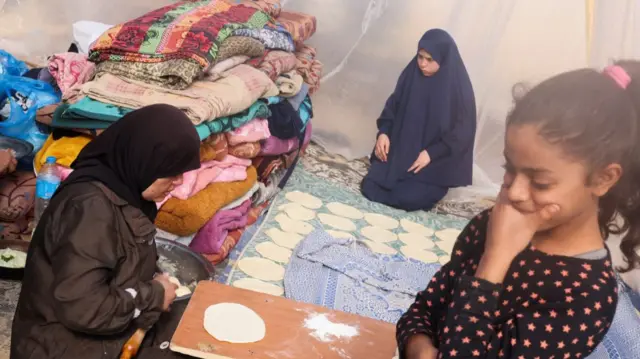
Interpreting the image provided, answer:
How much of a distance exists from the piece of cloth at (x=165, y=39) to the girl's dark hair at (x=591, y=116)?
1.57 metres

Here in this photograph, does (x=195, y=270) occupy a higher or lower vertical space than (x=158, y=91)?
A: lower

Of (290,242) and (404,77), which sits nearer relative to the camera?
(290,242)

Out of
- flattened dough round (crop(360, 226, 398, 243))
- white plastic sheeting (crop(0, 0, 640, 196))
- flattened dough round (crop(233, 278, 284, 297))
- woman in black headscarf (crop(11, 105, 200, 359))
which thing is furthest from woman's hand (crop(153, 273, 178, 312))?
white plastic sheeting (crop(0, 0, 640, 196))

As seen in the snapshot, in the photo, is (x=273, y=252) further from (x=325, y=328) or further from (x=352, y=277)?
(x=325, y=328)

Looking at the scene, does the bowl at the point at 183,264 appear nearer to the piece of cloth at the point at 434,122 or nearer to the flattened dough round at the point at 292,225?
the flattened dough round at the point at 292,225

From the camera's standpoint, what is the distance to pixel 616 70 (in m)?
0.79

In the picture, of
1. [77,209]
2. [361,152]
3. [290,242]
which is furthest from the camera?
[361,152]

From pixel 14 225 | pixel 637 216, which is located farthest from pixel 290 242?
pixel 637 216

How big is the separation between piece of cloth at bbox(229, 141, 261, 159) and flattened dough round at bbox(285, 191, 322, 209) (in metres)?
0.53

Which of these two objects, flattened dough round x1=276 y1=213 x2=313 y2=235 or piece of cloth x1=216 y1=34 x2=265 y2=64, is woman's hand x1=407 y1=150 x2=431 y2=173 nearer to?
flattened dough round x1=276 y1=213 x2=313 y2=235

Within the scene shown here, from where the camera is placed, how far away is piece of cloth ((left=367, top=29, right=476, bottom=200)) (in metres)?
3.20

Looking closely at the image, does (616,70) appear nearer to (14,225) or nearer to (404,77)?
(14,225)

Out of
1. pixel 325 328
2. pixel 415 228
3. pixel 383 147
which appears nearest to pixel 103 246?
pixel 325 328

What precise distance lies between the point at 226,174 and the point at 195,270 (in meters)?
0.50
